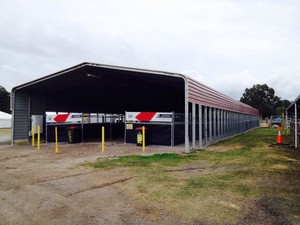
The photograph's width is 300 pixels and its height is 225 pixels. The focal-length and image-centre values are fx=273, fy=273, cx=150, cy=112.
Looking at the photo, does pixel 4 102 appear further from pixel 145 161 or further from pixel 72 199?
pixel 72 199

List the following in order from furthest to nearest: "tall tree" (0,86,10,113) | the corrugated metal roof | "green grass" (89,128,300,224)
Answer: "tall tree" (0,86,10,113) < the corrugated metal roof < "green grass" (89,128,300,224)

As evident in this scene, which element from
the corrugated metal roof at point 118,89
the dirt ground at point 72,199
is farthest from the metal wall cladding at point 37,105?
the dirt ground at point 72,199

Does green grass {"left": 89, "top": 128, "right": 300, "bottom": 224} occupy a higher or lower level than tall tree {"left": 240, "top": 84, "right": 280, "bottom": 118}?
lower

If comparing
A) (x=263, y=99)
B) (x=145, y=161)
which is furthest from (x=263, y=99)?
(x=145, y=161)

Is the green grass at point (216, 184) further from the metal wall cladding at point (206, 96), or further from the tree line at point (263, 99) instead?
the tree line at point (263, 99)

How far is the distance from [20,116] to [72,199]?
44.3 feet

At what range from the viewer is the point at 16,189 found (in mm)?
6086

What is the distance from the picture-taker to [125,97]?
985 inches

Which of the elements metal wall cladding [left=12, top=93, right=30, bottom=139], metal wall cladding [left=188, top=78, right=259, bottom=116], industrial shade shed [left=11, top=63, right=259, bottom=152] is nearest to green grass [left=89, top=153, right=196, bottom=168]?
industrial shade shed [left=11, top=63, right=259, bottom=152]

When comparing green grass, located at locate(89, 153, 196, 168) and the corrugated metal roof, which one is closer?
green grass, located at locate(89, 153, 196, 168)

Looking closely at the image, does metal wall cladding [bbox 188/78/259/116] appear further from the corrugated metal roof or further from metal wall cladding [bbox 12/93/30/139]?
metal wall cladding [bbox 12/93/30/139]

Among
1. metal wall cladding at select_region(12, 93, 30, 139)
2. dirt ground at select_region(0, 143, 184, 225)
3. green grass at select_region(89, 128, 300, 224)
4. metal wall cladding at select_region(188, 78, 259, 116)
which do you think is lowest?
dirt ground at select_region(0, 143, 184, 225)

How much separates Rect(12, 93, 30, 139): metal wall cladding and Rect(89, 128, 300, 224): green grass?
31.4 feet

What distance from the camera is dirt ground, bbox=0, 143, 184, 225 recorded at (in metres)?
4.31
